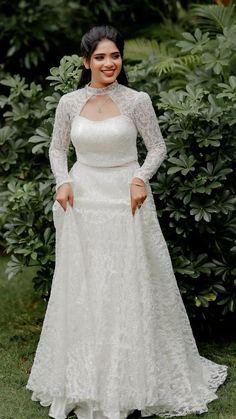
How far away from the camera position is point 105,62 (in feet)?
12.3

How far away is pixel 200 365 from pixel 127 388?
61 centimetres

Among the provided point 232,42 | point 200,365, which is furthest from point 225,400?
point 232,42

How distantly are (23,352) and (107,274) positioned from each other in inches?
Result: 53.8

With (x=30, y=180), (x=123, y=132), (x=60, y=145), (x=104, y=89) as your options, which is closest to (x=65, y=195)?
(x=60, y=145)

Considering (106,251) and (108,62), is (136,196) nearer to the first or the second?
(106,251)

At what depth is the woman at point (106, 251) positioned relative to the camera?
12.4 ft

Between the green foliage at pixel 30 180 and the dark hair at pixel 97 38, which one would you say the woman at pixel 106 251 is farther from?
the green foliage at pixel 30 180

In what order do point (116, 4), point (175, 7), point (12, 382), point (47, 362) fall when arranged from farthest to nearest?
point (175, 7) → point (116, 4) → point (12, 382) → point (47, 362)

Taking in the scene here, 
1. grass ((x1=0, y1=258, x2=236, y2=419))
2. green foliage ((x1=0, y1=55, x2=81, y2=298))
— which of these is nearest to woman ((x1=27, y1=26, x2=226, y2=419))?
grass ((x1=0, y1=258, x2=236, y2=419))

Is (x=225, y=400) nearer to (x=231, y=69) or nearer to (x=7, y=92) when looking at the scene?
(x=231, y=69)

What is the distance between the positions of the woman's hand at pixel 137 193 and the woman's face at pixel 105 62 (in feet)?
1.65

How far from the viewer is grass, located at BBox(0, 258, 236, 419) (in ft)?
13.4

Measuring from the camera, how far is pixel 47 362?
13.3ft

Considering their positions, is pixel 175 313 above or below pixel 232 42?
below
